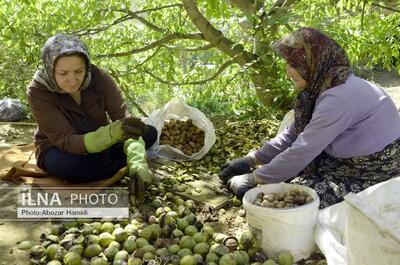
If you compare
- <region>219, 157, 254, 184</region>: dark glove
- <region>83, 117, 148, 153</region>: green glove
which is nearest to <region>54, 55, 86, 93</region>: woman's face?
<region>83, 117, 148, 153</region>: green glove

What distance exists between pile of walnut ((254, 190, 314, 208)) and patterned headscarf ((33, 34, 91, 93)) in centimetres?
138

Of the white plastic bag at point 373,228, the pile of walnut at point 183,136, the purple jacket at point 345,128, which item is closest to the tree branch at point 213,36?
the pile of walnut at point 183,136

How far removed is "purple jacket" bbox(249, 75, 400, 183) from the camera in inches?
85.8

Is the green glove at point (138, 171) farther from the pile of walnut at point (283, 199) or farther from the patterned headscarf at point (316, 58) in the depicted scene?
the patterned headscarf at point (316, 58)

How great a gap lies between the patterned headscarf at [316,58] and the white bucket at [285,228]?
0.65 m

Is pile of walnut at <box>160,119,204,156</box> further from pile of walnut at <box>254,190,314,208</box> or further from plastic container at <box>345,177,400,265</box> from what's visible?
plastic container at <box>345,177,400,265</box>

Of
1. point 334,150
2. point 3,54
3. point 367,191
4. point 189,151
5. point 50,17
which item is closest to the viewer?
point 367,191

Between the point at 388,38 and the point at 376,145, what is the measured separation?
7.48 feet

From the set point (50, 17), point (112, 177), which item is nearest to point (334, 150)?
point (112, 177)

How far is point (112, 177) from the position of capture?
286 centimetres

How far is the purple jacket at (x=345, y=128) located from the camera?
218 cm

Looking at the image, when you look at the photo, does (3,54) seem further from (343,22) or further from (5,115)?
(343,22)

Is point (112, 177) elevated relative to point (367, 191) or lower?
lower

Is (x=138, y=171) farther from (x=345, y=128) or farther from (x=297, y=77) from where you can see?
(x=345, y=128)
